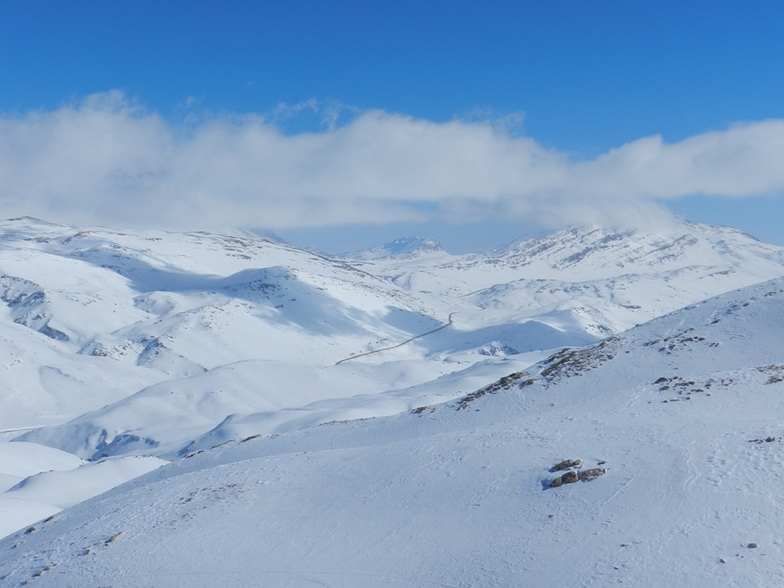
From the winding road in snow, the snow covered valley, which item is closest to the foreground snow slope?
the snow covered valley

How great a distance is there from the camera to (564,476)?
51.0 feet

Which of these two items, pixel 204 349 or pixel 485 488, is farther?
pixel 204 349

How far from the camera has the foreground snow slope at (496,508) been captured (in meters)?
12.1

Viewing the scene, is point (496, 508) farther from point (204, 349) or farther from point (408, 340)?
point (408, 340)

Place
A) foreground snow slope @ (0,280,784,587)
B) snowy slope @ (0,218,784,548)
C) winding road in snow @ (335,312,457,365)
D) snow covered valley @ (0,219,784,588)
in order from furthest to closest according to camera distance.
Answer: winding road in snow @ (335,312,457,365) < snowy slope @ (0,218,784,548) < snow covered valley @ (0,219,784,588) < foreground snow slope @ (0,280,784,587)

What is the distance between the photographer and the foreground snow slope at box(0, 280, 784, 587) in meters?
12.1

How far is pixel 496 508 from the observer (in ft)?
49.6

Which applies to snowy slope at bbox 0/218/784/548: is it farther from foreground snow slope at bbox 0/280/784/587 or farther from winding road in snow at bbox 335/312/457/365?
foreground snow slope at bbox 0/280/784/587

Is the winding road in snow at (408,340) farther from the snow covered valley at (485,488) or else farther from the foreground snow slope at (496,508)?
the foreground snow slope at (496,508)

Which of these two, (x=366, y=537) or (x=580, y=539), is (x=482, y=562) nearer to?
(x=580, y=539)

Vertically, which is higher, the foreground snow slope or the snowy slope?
the snowy slope

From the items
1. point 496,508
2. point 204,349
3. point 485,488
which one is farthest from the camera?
point 204,349

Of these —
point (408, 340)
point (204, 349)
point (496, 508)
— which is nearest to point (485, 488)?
point (496, 508)

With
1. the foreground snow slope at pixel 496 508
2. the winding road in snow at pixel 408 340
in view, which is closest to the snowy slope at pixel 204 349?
the winding road in snow at pixel 408 340
